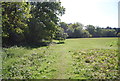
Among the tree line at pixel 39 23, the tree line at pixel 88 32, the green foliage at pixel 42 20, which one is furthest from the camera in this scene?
the tree line at pixel 88 32

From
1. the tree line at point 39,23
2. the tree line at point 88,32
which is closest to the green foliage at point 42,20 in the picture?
the tree line at point 39,23

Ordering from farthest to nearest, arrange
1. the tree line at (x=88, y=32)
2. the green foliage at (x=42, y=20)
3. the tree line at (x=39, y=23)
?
1. the tree line at (x=88, y=32)
2. the green foliage at (x=42, y=20)
3. the tree line at (x=39, y=23)

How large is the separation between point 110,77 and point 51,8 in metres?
24.9

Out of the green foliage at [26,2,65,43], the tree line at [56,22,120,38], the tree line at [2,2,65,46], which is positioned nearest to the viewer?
the tree line at [2,2,65,46]

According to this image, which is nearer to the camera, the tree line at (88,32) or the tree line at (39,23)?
the tree line at (39,23)

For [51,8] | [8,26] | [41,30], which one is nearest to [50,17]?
[51,8]

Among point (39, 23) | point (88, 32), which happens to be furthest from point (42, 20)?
point (88, 32)

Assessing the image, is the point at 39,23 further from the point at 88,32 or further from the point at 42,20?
the point at 88,32

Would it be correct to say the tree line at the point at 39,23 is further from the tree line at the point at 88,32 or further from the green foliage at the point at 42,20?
the tree line at the point at 88,32

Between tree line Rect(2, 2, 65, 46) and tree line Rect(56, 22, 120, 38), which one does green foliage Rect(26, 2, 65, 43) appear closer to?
tree line Rect(2, 2, 65, 46)

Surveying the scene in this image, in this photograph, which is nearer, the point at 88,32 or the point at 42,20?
the point at 42,20

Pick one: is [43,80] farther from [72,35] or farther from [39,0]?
[72,35]

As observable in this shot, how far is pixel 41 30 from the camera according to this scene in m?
26.1

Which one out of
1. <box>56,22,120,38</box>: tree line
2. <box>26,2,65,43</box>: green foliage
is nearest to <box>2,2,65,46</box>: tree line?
<box>26,2,65,43</box>: green foliage
